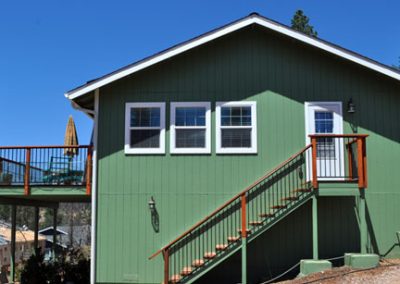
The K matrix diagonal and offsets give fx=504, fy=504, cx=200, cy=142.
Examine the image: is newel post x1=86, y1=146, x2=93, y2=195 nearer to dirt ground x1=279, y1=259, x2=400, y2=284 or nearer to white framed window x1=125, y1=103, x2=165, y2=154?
white framed window x1=125, y1=103, x2=165, y2=154

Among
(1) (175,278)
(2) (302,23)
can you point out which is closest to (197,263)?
(1) (175,278)

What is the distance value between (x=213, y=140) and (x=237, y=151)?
2.10ft

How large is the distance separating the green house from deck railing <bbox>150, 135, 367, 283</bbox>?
0.08ft

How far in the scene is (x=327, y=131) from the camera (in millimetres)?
12305

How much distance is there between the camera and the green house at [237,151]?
11977 millimetres

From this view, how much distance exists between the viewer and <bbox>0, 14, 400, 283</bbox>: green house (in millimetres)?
11977

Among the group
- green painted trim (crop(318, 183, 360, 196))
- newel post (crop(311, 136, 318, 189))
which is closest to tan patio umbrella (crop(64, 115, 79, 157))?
newel post (crop(311, 136, 318, 189))

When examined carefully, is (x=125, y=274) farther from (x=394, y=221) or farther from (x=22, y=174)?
(x=394, y=221)

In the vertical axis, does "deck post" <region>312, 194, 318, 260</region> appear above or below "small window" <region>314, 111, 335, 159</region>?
below

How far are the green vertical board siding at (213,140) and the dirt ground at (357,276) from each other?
150 centimetres

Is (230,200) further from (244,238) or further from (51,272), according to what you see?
(51,272)

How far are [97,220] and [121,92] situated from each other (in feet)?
10.4

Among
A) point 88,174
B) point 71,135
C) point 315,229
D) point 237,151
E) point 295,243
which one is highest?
point 71,135

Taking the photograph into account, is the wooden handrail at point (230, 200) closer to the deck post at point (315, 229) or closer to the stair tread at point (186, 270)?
the stair tread at point (186, 270)
